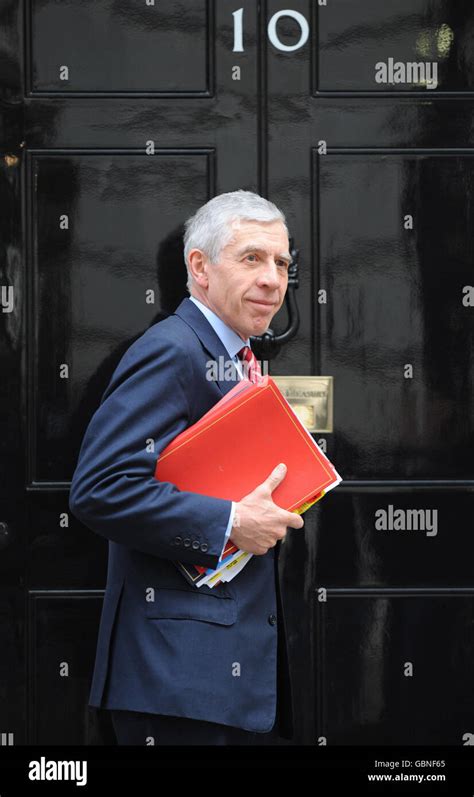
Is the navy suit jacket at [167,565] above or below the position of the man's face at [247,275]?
below

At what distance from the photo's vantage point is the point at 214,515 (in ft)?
8.28

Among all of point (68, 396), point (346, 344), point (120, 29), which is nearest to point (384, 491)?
point (346, 344)

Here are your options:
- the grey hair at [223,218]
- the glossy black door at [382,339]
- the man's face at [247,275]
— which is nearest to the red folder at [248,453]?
the man's face at [247,275]

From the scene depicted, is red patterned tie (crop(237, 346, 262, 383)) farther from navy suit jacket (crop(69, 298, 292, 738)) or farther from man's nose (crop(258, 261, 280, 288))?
man's nose (crop(258, 261, 280, 288))

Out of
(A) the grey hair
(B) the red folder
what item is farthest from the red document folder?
(A) the grey hair

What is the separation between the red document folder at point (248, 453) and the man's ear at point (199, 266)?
1.04 ft

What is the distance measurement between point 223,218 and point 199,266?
0.13 m

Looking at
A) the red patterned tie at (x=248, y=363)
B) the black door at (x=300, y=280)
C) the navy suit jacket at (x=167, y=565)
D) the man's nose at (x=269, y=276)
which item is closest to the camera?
the navy suit jacket at (x=167, y=565)

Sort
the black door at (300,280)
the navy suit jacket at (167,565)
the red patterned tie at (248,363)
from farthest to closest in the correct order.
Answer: the black door at (300,280) → the red patterned tie at (248,363) → the navy suit jacket at (167,565)

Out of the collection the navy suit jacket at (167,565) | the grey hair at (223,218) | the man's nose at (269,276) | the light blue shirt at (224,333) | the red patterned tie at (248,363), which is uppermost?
the grey hair at (223,218)

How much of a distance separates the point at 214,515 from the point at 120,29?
202 centimetres

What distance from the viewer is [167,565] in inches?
104

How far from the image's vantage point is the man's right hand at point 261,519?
254 cm

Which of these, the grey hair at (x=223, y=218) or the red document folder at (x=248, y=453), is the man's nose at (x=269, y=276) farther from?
the red document folder at (x=248, y=453)
